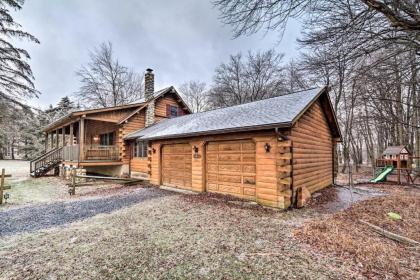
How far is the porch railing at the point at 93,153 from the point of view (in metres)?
13.1

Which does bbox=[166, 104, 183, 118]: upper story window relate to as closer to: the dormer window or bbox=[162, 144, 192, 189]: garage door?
the dormer window

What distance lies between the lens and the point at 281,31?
4305mm

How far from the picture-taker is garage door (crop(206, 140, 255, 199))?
24.8 feet

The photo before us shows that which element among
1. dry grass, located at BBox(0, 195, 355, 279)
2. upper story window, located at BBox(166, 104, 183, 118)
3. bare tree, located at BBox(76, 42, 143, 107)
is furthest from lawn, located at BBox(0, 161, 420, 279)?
bare tree, located at BBox(76, 42, 143, 107)

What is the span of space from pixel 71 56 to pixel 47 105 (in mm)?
23737

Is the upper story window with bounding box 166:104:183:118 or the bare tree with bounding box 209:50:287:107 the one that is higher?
the bare tree with bounding box 209:50:287:107

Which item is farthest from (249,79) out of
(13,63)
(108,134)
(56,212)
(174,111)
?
(56,212)

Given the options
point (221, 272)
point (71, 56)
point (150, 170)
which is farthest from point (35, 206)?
point (71, 56)

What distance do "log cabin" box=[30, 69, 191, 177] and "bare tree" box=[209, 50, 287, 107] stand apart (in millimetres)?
9223

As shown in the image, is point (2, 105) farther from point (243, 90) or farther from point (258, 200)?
point (243, 90)

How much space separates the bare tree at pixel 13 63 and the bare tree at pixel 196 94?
20.5 m

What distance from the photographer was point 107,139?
1716 cm

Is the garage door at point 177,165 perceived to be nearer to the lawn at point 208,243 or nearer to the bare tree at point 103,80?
the lawn at point 208,243

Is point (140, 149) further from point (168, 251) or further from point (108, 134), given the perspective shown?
point (168, 251)
